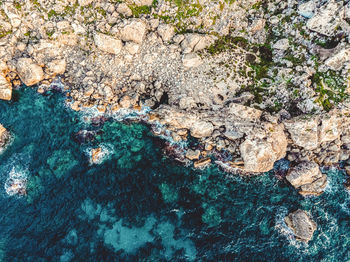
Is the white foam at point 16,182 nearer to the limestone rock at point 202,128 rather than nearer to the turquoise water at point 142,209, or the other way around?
the turquoise water at point 142,209

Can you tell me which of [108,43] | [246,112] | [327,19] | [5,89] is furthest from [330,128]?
[5,89]

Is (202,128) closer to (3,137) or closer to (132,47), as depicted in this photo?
(132,47)

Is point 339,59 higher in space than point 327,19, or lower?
lower

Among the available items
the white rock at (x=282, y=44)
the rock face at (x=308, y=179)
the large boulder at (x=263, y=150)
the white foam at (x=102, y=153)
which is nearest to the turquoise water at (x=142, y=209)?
the white foam at (x=102, y=153)

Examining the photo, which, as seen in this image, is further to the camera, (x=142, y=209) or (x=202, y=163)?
(x=202, y=163)

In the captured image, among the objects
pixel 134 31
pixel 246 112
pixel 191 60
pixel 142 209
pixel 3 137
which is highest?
pixel 134 31
